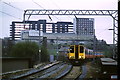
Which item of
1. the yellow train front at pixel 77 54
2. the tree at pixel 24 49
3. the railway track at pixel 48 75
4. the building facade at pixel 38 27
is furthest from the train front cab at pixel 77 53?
the building facade at pixel 38 27

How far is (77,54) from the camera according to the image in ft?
98.7

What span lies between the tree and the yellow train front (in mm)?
6518

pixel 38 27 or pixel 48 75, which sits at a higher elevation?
pixel 38 27

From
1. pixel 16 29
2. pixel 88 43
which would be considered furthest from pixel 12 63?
pixel 88 43

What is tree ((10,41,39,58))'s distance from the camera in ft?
106

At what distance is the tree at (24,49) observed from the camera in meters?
32.4

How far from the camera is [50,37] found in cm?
5128

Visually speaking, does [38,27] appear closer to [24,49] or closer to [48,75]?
[24,49]

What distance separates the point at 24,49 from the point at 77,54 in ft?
24.6

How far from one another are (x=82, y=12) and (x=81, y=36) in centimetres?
2401

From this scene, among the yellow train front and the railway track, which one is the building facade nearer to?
the yellow train front

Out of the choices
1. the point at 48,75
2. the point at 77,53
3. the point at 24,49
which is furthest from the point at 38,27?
the point at 48,75

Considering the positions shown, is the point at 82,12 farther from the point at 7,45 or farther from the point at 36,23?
the point at 36,23

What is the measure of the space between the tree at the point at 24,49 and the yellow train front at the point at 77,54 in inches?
257
